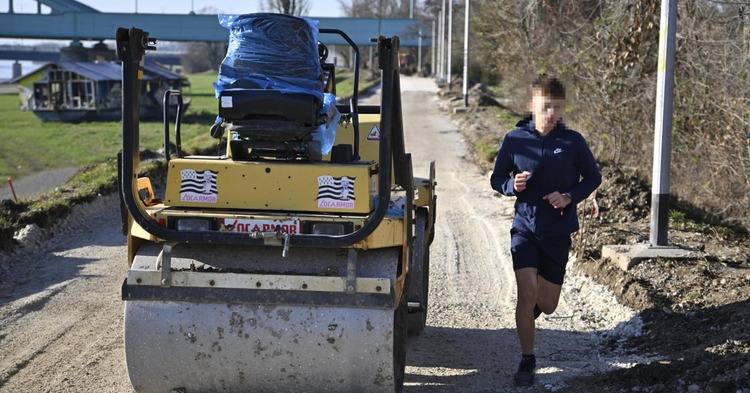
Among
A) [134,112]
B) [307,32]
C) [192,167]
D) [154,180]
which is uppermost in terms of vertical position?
[307,32]

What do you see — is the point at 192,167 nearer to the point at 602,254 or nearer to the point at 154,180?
the point at 602,254

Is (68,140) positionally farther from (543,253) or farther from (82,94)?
(543,253)

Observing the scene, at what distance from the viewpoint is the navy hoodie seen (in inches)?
238

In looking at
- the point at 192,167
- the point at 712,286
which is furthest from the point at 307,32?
the point at 712,286

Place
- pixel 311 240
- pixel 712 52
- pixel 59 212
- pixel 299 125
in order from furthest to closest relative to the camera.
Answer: pixel 712 52
pixel 59 212
pixel 299 125
pixel 311 240

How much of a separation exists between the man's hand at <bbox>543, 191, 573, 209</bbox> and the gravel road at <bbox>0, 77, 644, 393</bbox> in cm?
124

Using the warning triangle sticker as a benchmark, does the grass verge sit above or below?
below

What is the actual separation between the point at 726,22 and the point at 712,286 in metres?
6.41

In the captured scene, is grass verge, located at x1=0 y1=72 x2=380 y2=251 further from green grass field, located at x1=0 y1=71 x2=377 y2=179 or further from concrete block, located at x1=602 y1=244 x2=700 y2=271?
concrete block, located at x1=602 y1=244 x2=700 y2=271

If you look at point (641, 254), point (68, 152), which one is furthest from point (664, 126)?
point (68, 152)

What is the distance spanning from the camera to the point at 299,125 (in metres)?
5.62

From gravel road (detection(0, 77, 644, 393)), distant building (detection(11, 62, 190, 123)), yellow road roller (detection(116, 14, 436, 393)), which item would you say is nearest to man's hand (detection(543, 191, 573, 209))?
yellow road roller (detection(116, 14, 436, 393))

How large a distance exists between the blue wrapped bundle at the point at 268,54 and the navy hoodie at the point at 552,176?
1.46 metres

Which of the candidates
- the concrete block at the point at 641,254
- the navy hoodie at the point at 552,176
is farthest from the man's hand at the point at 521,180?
the concrete block at the point at 641,254
